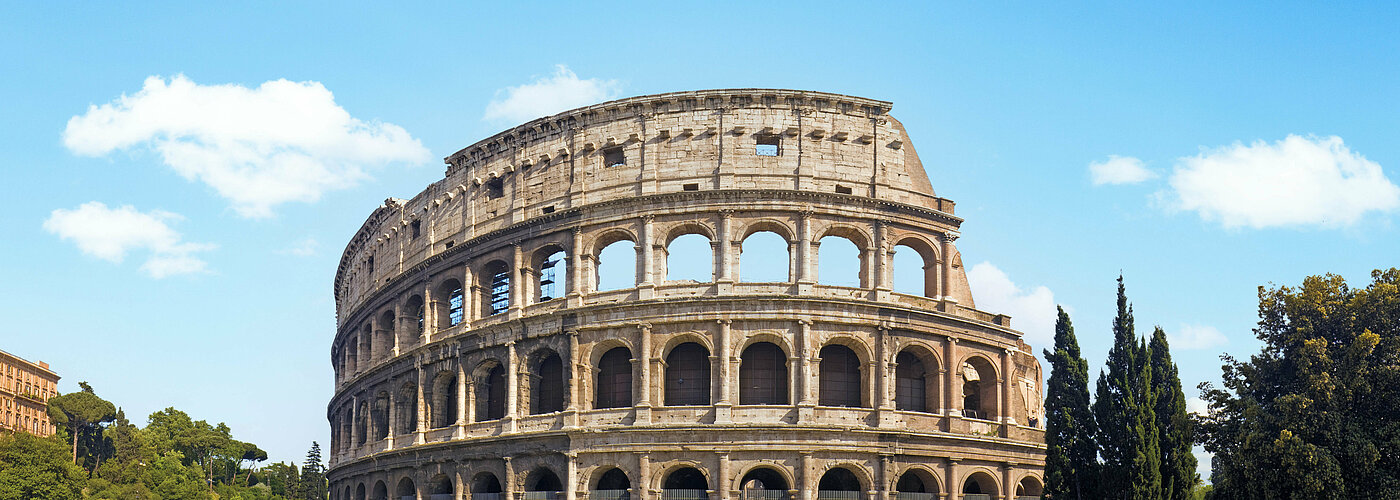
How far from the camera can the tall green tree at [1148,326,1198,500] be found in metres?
35.4

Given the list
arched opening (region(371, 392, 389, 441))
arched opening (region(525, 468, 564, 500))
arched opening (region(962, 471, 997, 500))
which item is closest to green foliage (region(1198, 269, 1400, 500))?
arched opening (region(962, 471, 997, 500))

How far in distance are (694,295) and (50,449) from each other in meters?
47.6

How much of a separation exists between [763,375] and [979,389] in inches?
319

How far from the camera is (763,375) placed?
39.4 metres

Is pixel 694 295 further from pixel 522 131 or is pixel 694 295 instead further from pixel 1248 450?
pixel 1248 450

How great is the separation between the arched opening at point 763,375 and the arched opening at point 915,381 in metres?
3.71

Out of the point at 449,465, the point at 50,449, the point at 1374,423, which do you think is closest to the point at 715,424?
the point at 449,465

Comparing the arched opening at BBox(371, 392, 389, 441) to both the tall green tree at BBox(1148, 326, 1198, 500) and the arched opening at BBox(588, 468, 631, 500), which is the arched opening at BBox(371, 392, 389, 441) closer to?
the arched opening at BBox(588, 468, 631, 500)

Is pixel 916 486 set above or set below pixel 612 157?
below

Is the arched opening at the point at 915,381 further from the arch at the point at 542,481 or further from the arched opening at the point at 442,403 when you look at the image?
the arched opening at the point at 442,403

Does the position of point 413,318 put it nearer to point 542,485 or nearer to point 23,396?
point 542,485

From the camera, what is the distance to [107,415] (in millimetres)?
92625

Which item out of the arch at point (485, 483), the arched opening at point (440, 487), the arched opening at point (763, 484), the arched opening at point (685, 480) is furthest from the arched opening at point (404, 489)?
the arched opening at point (763, 484)

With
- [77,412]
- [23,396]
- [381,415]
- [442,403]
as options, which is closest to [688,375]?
[442,403]
